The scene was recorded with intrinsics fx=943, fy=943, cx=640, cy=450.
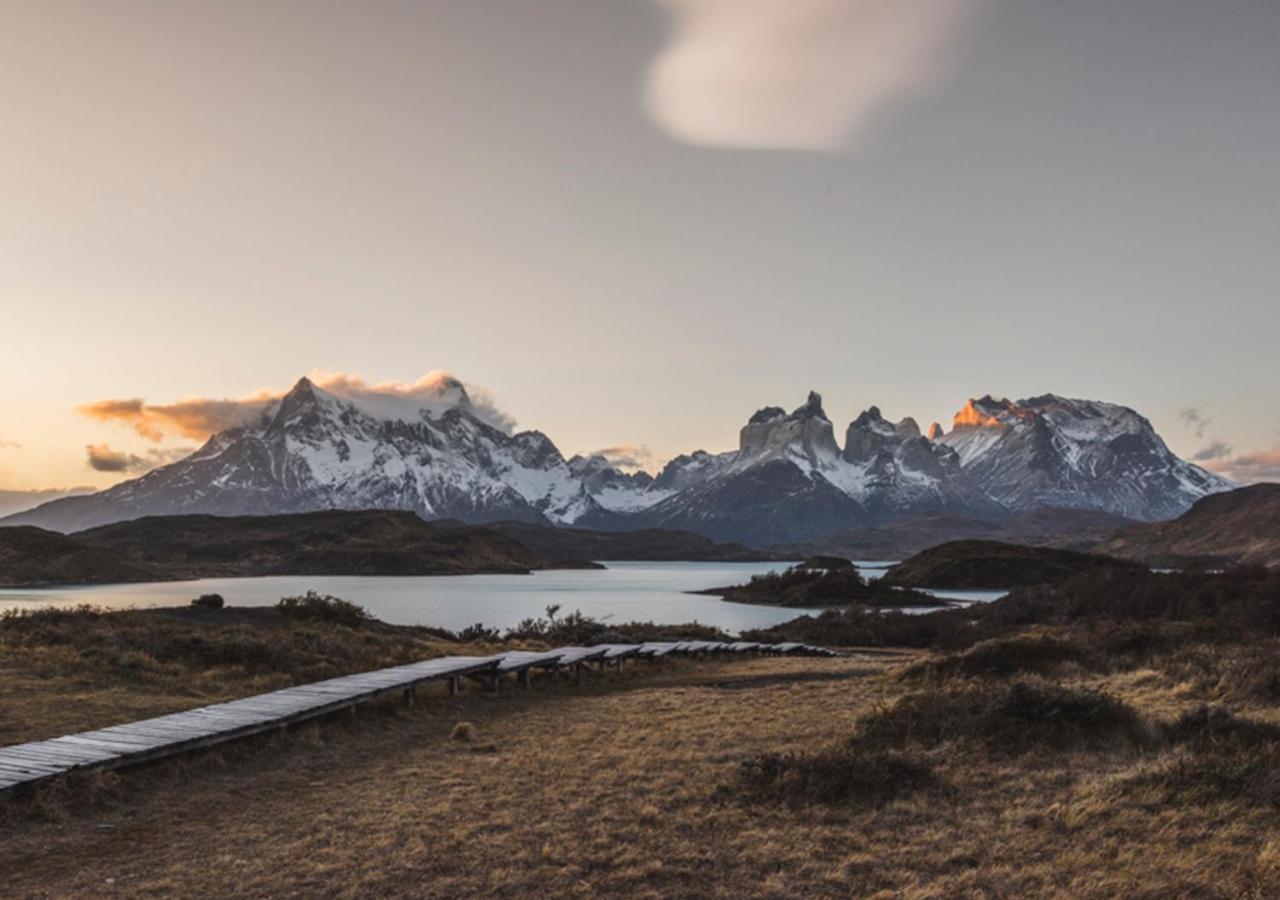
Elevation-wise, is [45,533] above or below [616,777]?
above

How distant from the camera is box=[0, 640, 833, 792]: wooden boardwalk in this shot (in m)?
13.1

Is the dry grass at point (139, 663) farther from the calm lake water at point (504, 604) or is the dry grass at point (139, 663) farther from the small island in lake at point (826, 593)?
the small island in lake at point (826, 593)

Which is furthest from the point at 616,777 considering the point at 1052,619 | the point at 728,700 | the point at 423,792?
the point at 1052,619

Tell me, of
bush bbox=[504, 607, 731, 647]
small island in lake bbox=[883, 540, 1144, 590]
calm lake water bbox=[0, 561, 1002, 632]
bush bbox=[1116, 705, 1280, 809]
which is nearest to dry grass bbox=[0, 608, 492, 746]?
bush bbox=[504, 607, 731, 647]

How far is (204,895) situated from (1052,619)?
47.1 m

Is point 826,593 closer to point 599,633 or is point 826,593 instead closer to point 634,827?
point 599,633

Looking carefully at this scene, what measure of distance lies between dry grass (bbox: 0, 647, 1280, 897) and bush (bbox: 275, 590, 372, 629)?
25445mm

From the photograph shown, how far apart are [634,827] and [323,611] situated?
112 ft

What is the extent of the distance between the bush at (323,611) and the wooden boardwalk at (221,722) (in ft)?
52.4

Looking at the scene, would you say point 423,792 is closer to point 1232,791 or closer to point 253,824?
point 253,824

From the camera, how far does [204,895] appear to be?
9.59 meters

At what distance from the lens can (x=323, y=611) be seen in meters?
42.6

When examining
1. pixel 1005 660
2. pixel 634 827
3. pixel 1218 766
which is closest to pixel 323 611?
pixel 1005 660

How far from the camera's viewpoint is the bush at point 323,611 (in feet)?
138
